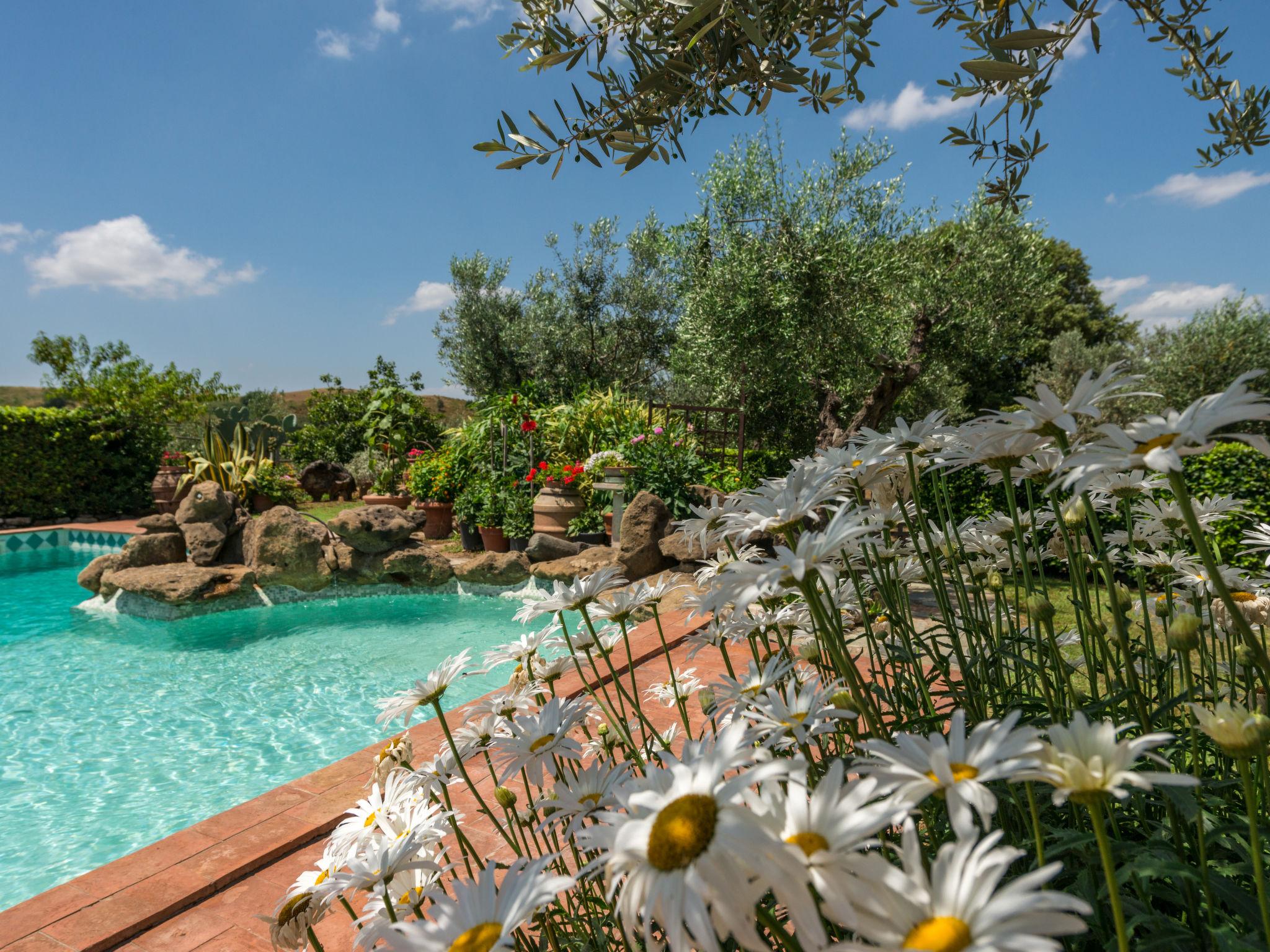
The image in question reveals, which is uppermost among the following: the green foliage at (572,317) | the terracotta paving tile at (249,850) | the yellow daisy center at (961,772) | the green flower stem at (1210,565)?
the green foliage at (572,317)

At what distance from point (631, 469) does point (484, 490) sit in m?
2.56

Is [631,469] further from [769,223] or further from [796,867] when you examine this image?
[796,867]

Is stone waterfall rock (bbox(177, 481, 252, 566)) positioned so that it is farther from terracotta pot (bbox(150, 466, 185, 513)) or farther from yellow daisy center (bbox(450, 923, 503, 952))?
yellow daisy center (bbox(450, 923, 503, 952))

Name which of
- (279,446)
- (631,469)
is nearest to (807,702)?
(631,469)

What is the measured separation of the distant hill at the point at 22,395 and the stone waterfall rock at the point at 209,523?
4287 centimetres

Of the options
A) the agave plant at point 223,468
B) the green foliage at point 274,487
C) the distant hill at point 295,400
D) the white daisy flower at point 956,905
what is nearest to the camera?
the white daisy flower at point 956,905

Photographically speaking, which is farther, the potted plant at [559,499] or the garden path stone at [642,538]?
the potted plant at [559,499]

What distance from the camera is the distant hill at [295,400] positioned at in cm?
2727

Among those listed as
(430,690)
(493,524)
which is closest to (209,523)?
(493,524)

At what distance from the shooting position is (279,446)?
19.0 metres

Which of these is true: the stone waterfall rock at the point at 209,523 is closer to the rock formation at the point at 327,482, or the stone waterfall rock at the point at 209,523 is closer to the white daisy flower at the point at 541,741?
the rock formation at the point at 327,482

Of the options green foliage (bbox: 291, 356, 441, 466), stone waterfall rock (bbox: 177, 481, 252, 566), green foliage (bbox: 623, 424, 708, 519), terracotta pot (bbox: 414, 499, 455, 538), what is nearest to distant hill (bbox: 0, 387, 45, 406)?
green foliage (bbox: 291, 356, 441, 466)

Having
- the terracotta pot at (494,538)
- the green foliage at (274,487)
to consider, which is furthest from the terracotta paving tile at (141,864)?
the green foliage at (274,487)

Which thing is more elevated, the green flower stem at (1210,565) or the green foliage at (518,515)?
the green flower stem at (1210,565)
